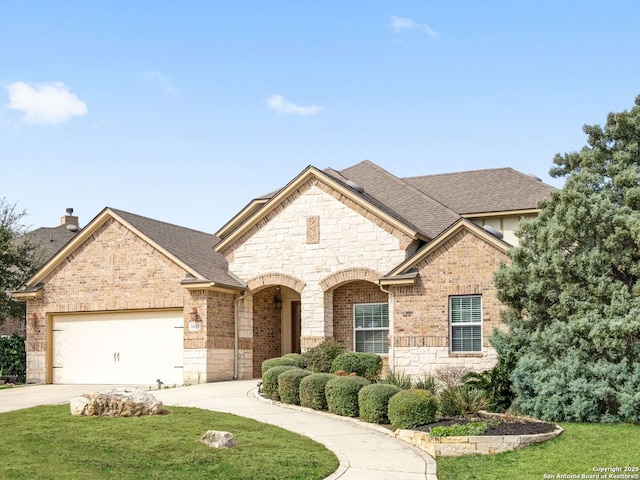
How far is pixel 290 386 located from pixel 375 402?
278cm

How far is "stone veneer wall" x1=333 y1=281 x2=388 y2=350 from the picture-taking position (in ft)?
82.6

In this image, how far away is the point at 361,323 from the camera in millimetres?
25219

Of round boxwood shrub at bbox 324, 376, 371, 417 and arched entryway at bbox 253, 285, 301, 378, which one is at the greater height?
arched entryway at bbox 253, 285, 301, 378

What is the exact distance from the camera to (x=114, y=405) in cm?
1510

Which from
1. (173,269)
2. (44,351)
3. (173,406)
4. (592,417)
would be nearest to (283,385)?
(173,406)

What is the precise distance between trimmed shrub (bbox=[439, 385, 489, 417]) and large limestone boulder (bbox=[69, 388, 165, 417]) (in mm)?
5641

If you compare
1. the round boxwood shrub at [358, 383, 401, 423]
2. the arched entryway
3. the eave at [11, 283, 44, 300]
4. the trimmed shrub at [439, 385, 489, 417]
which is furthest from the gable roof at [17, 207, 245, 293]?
the trimmed shrub at [439, 385, 489, 417]

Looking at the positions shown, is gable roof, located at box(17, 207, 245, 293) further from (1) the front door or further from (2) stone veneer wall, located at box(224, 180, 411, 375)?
(1) the front door

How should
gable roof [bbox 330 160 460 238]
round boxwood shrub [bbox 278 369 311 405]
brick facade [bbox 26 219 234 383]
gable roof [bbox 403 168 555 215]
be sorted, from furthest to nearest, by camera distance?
1. gable roof [bbox 403 168 555 215]
2. gable roof [bbox 330 160 460 238]
3. brick facade [bbox 26 219 234 383]
4. round boxwood shrub [bbox 278 369 311 405]

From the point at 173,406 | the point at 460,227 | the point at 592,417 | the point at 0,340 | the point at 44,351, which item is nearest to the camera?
the point at 592,417

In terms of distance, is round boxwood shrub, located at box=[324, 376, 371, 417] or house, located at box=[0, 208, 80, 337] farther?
house, located at box=[0, 208, 80, 337]

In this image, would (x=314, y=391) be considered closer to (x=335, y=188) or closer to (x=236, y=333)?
(x=236, y=333)

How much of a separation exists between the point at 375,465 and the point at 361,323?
1293 cm

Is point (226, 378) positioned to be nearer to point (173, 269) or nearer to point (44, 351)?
point (173, 269)
